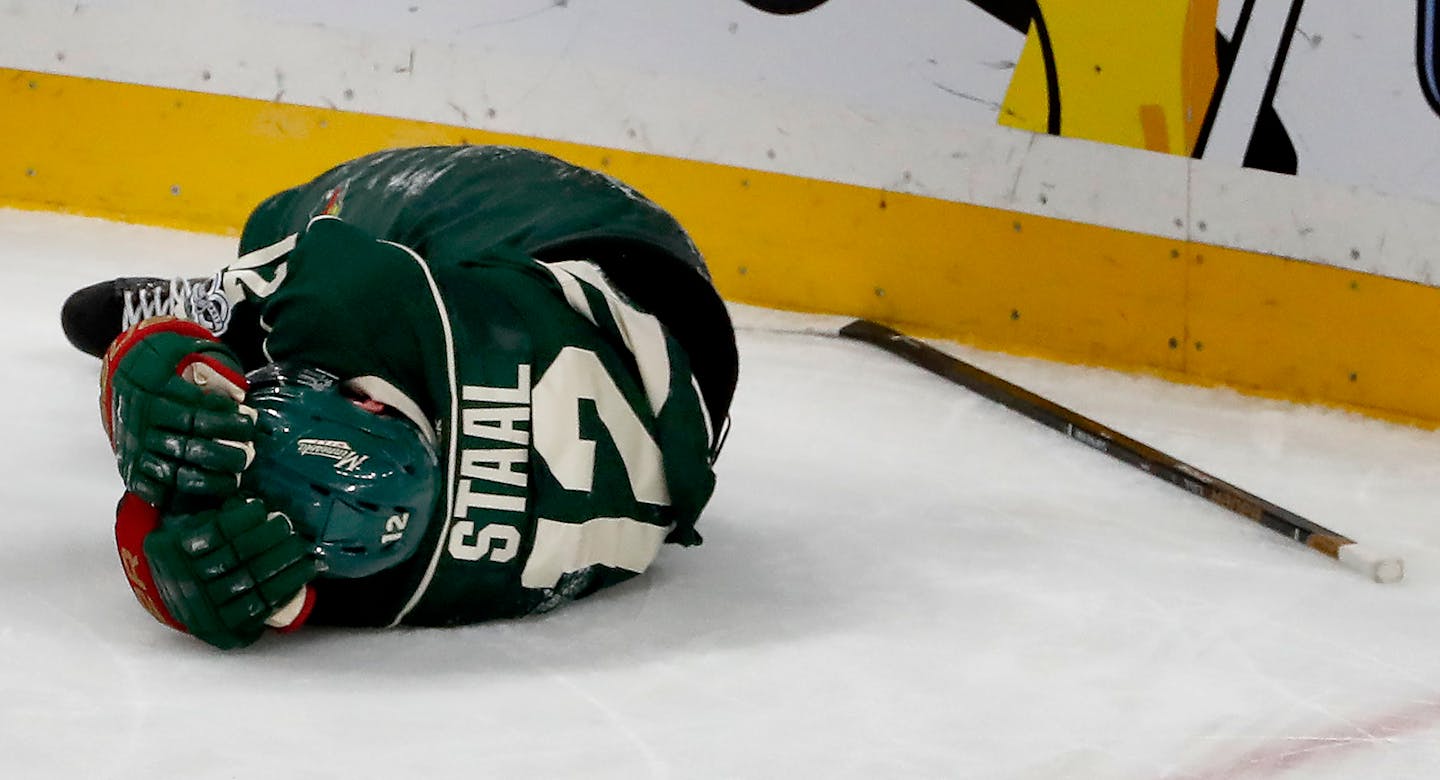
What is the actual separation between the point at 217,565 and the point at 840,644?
57 centimetres

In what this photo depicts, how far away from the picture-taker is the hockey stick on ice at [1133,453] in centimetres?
184

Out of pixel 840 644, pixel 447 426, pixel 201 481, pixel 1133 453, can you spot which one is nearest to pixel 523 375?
pixel 447 426

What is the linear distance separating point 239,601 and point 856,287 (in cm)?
187

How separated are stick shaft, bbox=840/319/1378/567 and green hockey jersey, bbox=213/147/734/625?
79cm

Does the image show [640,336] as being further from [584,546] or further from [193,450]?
[193,450]

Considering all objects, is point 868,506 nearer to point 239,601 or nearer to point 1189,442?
point 1189,442

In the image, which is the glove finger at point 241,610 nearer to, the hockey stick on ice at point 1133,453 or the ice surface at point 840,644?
the ice surface at point 840,644

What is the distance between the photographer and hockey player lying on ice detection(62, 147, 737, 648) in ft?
3.80

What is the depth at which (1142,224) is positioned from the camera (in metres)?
2.73

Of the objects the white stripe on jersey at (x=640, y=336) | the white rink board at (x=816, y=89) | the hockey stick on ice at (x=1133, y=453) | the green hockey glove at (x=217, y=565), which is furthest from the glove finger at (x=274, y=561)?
the white rink board at (x=816, y=89)

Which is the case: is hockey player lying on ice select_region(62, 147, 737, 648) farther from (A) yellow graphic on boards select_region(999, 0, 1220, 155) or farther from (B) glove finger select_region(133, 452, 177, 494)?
(A) yellow graphic on boards select_region(999, 0, 1220, 155)

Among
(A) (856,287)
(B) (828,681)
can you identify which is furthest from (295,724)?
(A) (856,287)

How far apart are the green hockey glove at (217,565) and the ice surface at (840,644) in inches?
1.9

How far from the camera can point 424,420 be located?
4.19 feet
